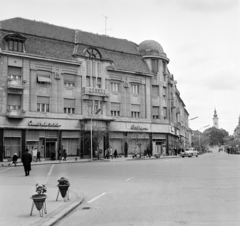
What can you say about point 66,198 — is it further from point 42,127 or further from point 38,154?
point 42,127

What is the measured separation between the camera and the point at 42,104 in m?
48.1

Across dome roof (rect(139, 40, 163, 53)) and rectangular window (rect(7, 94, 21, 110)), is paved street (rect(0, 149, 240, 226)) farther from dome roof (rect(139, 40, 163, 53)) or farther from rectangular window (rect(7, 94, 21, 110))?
dome roof (rect(139, 40, 163, 53))

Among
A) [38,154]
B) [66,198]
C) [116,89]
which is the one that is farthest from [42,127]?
[66,198]

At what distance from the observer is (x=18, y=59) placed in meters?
45.9

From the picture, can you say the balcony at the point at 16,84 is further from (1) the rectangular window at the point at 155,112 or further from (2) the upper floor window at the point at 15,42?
(1) the rectangular window at the point at 155,112

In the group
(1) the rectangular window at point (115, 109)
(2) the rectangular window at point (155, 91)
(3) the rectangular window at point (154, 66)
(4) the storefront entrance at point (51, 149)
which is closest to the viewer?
(4) the storefront entrance at point (51, 149)

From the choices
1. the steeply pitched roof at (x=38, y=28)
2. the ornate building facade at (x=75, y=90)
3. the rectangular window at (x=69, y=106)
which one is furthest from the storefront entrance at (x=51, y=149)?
the steeply pitched roof at (x=38, y=28)

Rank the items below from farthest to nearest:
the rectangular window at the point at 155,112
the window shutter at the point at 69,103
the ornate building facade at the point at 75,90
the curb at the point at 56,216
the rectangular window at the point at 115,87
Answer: the rectangular window at the point at 155,112 → the rectangular window at the point at 115,87 → the window shutter at the point at 69,103 → the ornate building facade at the point at 75,90 → the curb at the point at 56,216

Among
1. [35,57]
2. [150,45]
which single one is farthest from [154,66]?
[35,57]

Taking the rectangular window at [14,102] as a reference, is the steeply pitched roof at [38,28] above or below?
above

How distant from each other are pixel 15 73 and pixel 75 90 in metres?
8.95

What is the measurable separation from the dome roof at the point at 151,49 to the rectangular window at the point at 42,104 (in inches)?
839

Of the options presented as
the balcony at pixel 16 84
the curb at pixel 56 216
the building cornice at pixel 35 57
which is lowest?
the curb at pixel 56 216

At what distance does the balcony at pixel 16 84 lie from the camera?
44.4m
